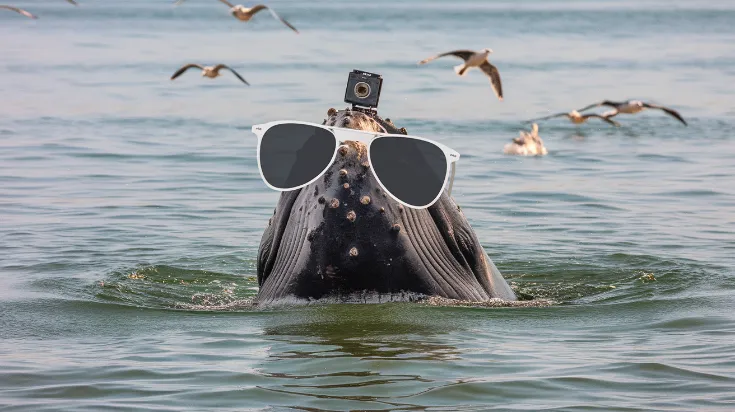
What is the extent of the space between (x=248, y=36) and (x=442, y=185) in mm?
46729

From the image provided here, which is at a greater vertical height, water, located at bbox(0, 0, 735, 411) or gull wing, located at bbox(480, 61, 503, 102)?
gull wing, located at bbox(480, 61, 503, 102)

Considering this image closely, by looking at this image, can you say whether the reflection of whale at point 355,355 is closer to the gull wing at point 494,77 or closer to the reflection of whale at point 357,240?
the reflection of whale at point 357,240

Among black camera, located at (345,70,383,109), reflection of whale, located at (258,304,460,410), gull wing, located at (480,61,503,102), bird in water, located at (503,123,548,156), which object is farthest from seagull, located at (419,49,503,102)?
reflection of whale, located at (258,304,460,410)

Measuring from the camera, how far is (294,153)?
680 centimetres

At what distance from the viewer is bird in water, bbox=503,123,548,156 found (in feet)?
58.2

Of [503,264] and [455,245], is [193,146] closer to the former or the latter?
[503,264]

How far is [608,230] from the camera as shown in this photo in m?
12.0

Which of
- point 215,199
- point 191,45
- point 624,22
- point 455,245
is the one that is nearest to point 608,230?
point 215,199

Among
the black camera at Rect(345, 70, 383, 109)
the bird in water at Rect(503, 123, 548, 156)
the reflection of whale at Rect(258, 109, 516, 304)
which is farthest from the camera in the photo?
the bird in water at Rect(503, 123, 548, 156)

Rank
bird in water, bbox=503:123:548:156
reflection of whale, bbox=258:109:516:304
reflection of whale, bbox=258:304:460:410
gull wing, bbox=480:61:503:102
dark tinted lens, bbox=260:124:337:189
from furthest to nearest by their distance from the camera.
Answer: bird in water, bbox=503:123:548:156, gull wing, bbox=480:61:503:102, dark tinted lens, bbox=260:124:337:189, reflection of whale, bbox=258:109:516:304, reflection of whale, bbox=258:304:460:410

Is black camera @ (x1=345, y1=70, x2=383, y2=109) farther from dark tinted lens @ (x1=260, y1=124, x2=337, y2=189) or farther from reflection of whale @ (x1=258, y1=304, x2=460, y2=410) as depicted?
reflection of whale @ (x1=258, y1=304, x2=460, y2=410)

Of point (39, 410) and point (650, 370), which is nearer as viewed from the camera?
point (39, 410)

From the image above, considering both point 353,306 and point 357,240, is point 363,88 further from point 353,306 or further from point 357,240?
point 353,306

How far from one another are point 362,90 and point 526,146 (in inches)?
433
